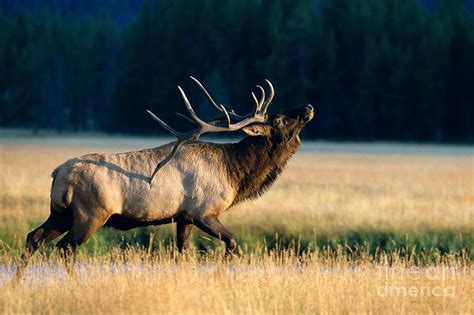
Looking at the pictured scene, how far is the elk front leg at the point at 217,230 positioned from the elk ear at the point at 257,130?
1.29 meters

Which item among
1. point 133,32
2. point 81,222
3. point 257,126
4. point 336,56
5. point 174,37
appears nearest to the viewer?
point 81,222

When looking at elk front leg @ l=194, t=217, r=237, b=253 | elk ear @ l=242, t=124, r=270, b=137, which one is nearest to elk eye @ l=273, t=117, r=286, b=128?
elk ear @ l=242, t=124, r=270, b=137

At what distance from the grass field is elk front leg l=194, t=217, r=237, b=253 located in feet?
0.52

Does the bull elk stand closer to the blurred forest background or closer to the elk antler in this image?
the elk antler

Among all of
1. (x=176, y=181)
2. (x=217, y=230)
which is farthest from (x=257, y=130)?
(x=217, y=230)

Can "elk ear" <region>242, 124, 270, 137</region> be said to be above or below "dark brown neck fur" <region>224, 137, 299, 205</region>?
above

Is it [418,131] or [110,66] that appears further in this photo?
[110,66]

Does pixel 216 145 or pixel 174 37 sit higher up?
pixel 174 37

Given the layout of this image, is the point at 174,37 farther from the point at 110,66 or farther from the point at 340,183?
the point at 340,183

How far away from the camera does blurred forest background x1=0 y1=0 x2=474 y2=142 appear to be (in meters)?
70.1

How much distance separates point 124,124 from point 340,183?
61.9 metres

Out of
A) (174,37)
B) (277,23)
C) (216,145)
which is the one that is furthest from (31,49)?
(216,145)

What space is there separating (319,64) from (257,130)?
63.3 m

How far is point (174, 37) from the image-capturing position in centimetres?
8350
